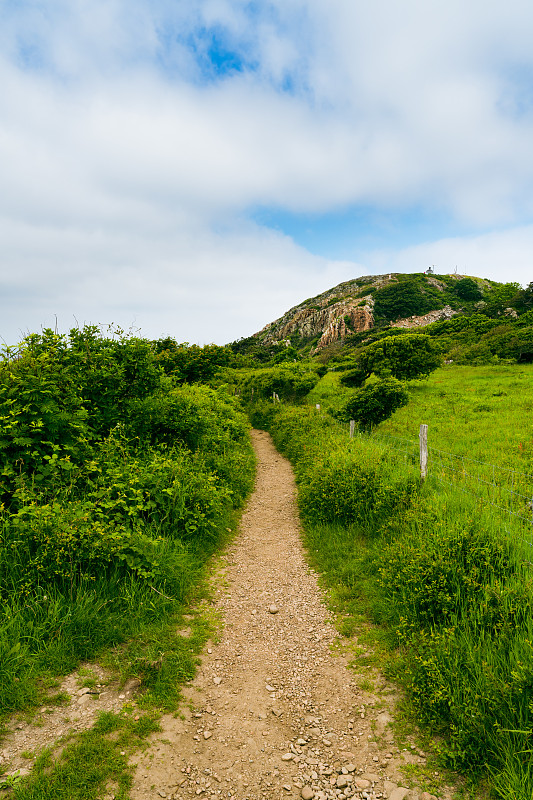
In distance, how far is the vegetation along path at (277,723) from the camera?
3449 mm

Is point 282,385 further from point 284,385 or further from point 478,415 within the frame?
point 478,415

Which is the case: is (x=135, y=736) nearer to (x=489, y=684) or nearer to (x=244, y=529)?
(x=489, y=684)

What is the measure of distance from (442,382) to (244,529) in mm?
28085

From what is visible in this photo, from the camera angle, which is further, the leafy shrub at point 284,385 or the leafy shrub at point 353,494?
the leafy shrub at point 284,385

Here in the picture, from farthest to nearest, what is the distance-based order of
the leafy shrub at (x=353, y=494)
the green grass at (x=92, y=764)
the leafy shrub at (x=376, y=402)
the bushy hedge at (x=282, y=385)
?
the bushy hedge at (x=282, y=385), the leafy shrub at (x=376, y=402), the leafy shrub at (x=353, y=494), the green grass at (x=92, y=764)

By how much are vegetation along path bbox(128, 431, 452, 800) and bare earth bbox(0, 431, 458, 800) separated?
0.01 meters

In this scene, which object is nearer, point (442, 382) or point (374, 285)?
point (442, 382)

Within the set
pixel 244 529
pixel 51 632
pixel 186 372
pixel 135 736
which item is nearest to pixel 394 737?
pixel 135 736

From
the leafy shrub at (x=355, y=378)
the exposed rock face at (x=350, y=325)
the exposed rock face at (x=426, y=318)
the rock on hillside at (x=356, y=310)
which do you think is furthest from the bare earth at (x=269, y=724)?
the exposed rock face at (x=350, y=325)

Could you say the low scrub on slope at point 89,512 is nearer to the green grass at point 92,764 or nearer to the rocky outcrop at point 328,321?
the green grass at point 92,764

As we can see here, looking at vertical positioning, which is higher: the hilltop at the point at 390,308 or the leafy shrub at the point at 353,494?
the hilltop at the point at 390,308

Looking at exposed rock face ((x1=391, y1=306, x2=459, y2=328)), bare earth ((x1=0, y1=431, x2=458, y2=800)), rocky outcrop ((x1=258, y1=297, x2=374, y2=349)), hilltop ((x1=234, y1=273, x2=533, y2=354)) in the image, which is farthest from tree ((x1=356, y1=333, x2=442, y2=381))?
rocky outcrop ((x1=258, y1=297, x2=374, y2=349))

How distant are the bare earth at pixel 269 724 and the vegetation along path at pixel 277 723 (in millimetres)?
10

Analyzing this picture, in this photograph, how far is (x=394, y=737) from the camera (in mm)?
3826
